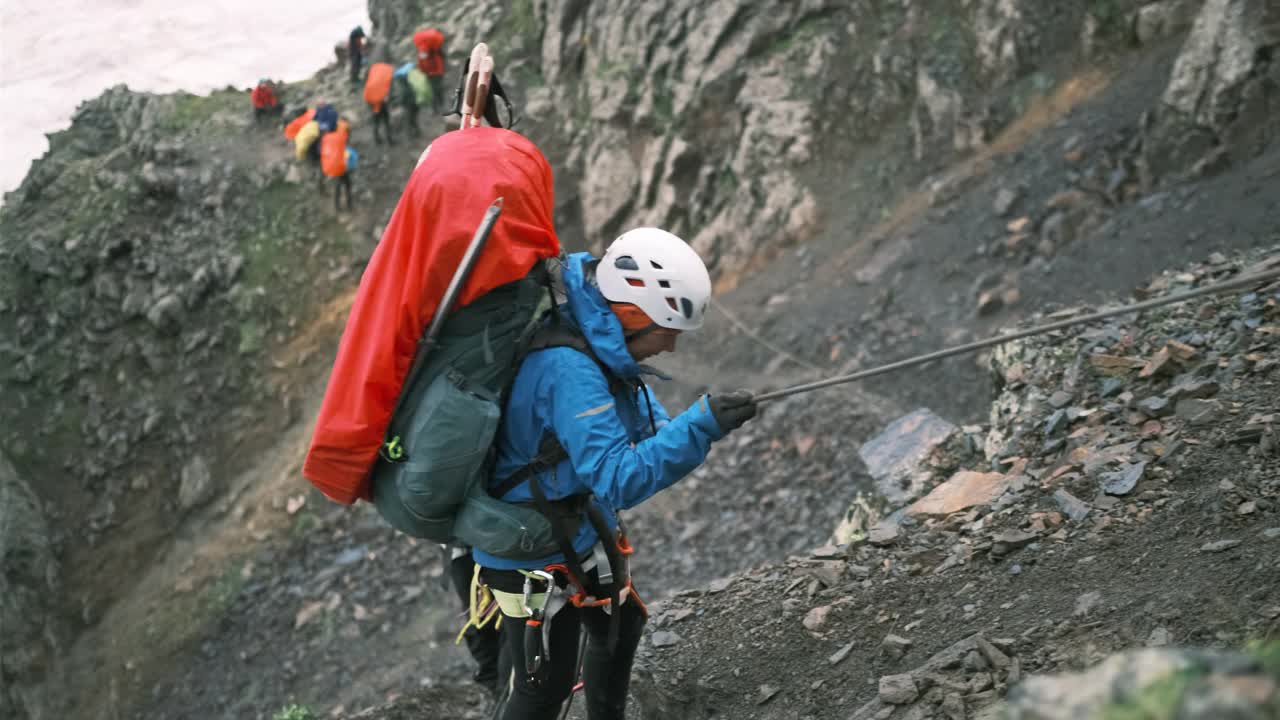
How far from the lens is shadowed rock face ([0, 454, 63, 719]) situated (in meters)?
18.2

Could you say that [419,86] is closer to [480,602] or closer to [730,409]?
[480,602]

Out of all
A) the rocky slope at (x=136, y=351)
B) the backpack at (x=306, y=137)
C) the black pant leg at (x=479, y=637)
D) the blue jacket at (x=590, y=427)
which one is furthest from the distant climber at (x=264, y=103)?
the blue jacket at (x=590, y=427)

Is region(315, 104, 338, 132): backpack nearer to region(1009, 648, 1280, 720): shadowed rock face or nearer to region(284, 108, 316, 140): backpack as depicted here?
region(284, 108, 316, 140): backpack

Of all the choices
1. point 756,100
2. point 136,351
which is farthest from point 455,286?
point 136,351

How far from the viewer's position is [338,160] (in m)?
22.9

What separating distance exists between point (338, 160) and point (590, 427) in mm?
21109

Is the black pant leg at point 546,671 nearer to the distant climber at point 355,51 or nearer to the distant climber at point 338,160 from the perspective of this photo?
the distant climber at point 338,160

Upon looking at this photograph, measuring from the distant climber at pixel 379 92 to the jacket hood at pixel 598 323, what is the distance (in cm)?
2228

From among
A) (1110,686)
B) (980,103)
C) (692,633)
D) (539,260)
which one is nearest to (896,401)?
(980,103)

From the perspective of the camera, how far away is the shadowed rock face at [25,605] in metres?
18.2

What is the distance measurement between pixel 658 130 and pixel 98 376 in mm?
13656

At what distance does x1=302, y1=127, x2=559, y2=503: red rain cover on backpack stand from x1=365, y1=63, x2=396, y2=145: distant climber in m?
22.1

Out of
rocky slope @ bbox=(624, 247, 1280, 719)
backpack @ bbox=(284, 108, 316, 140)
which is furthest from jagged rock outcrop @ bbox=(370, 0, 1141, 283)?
rocky slope @ bbox=(624, 247, 1280, 719)

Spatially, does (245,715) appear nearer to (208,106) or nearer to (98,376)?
(98,376)
